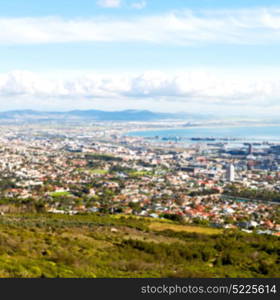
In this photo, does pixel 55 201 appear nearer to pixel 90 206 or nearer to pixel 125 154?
pixel 90 206

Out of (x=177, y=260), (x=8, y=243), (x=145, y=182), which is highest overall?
(x=8, y=243)

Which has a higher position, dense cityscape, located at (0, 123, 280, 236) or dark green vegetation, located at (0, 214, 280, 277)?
dark green vegetation, located at (0, 214, 280, 277)

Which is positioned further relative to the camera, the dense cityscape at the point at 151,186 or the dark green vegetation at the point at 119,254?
the dense cityscape at the point at 151,186

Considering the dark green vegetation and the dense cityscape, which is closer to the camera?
the dark green vegetation

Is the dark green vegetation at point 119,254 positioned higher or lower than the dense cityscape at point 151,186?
higher

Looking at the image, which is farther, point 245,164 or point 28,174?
point 245,164

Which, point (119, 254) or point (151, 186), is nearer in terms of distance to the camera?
point (119, 254)

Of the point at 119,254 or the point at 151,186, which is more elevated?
the point at 119,254
